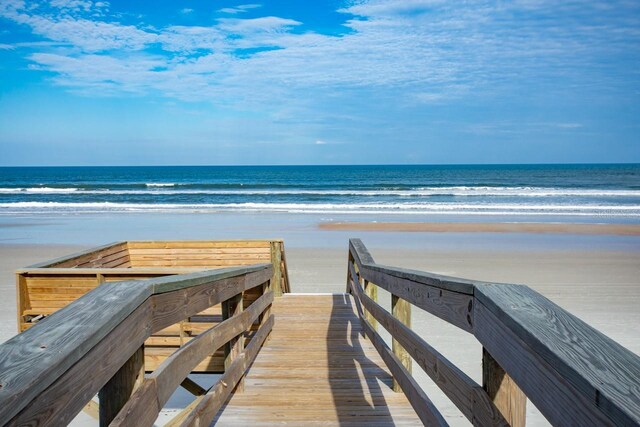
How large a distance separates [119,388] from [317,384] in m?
2.47

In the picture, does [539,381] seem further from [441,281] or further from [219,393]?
[219,393]

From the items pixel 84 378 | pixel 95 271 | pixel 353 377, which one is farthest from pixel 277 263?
pixel 84 378

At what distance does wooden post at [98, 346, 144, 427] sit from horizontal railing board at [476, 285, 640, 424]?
1052 mm

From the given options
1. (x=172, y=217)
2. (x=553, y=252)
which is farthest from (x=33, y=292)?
(x=172, y=217)

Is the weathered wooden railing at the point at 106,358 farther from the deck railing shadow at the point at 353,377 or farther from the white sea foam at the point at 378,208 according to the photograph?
the white sea foam at the point at 378,208

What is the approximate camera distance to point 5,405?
884 millimetres

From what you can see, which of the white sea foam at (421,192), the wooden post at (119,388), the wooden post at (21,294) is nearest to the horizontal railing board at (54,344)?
the wooden post at (119,388)

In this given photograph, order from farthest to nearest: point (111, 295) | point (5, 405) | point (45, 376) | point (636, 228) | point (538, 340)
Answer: point (636, 228)
point (111, 295)
point (538, 340)
point (45, 376)
point (5, 405)

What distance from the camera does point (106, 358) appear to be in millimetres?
1323

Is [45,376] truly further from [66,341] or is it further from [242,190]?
[242,190]

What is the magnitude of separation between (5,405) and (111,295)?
64cm

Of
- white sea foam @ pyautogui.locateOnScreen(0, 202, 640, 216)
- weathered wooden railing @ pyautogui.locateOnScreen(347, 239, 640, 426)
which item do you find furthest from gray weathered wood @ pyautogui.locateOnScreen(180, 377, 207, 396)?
white sea foam @ pyautogui.locateOnScreen(0, 202, 640, 216)

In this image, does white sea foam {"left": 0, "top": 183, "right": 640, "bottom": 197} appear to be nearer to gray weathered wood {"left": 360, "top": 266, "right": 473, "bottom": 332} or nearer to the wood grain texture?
gray weathered wood {"left": 360, "top": 266, "right": 473, "bottom": 332}

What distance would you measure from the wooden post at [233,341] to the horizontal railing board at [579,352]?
219 cm
